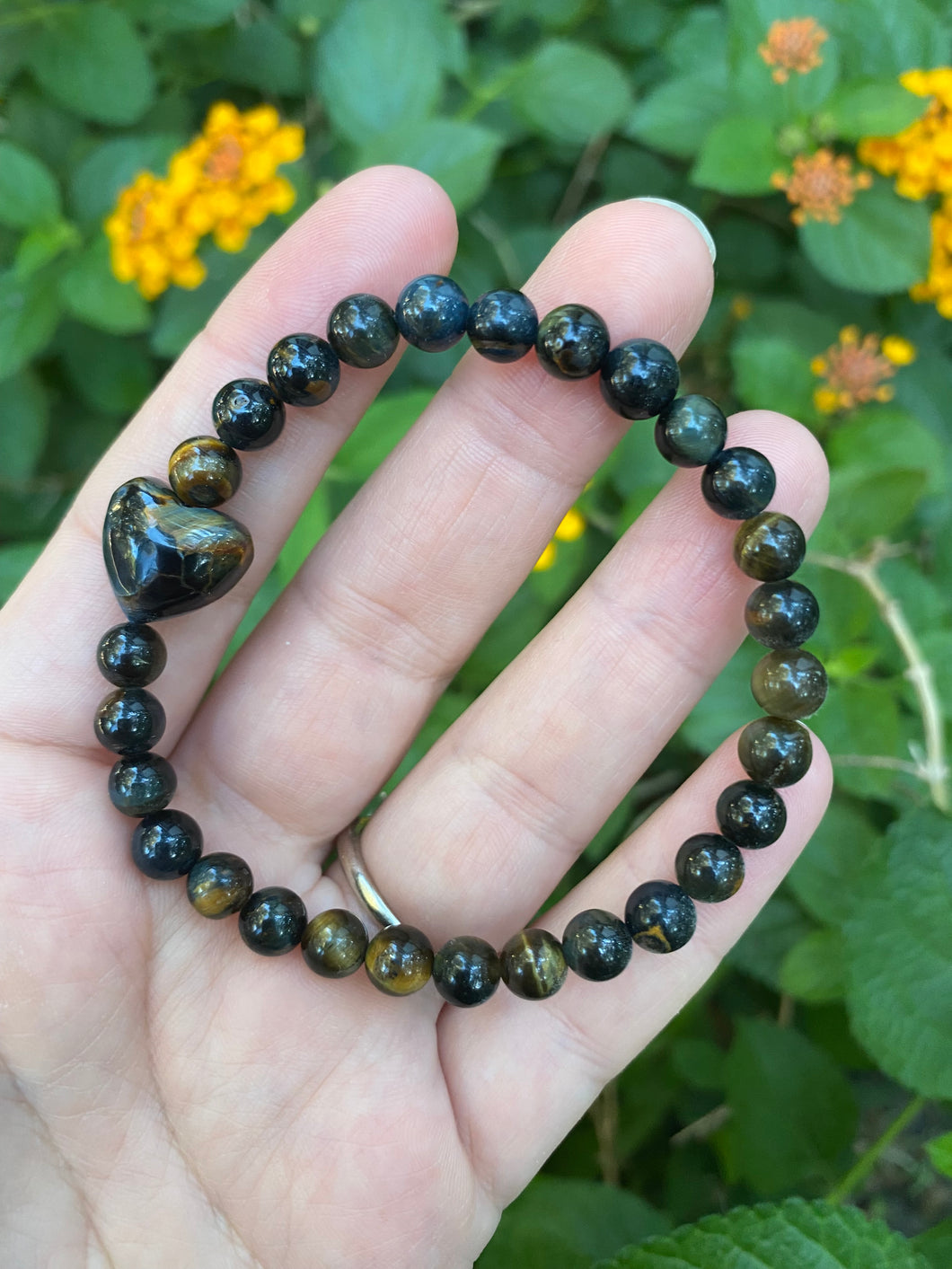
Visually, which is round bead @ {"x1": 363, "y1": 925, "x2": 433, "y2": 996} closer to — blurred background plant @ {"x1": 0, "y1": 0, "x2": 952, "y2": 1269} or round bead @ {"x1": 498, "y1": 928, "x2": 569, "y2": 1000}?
round bead @ {"x1": 498, "y1": 928, "x2": 569, "y2": 1000}

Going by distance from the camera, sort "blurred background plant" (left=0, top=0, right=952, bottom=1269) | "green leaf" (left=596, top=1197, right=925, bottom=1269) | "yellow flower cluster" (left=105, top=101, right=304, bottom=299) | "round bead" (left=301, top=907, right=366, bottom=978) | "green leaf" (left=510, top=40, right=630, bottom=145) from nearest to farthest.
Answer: "green leaf" (left=596, top=1197, right=925, bottom=1269) < "round bead" (left=301, top=907, right=366, bottom=978) < "blurred background plant" (left=0, top=0, right=952, bottom=1269) < "yellow flower cluster" (left=105, top=101, right=304, bottom=299) < "green leaf" (left=510, top=40, right=630, bottom=145)

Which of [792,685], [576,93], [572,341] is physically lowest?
[792,685]

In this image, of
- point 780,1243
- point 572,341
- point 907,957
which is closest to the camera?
point 780,1243

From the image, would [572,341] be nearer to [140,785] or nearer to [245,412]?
[245,412]

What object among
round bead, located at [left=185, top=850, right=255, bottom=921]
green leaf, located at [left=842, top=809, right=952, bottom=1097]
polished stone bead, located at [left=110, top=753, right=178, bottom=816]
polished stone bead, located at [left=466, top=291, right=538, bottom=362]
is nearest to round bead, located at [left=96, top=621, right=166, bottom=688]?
polished stone bead, located at [left=110, top=753, right=178, bottom=816]

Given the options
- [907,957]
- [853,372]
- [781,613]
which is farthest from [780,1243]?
[853,372]

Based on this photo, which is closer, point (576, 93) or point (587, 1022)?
point (587, 1022)

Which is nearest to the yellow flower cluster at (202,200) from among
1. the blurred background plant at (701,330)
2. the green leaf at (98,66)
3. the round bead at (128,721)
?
the blurred background plant at (701,330)
